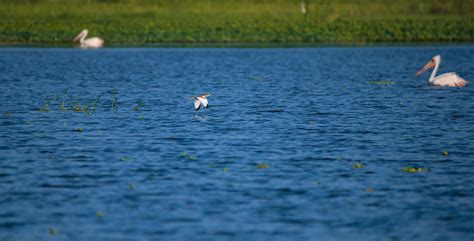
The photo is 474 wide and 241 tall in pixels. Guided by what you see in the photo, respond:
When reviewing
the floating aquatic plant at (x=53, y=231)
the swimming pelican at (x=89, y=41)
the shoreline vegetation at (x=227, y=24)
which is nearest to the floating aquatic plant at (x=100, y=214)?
the floating aquatic plant at (x=53, y=231)

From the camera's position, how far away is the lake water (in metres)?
14.9

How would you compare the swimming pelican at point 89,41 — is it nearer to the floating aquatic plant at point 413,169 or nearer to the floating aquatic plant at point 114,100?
the floating aquatic plant at point 114,100

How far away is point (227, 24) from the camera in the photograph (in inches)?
3164

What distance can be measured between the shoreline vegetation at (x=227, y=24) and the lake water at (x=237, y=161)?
3156 cm

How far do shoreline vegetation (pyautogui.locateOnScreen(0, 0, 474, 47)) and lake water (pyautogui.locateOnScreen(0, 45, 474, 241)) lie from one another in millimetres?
31559

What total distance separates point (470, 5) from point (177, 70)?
6379cm

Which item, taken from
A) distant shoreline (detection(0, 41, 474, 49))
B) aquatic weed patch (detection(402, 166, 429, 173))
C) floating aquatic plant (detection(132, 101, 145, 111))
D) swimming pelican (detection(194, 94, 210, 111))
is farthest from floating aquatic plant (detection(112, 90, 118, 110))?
distant shoreline (detection(0, 41, 474, 49))

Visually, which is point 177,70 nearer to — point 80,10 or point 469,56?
point 469,56

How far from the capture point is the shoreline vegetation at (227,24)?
244 ft

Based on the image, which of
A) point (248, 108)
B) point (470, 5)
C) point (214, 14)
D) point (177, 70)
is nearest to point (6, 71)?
point (177, 70)

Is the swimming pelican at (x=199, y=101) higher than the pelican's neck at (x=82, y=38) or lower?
higher

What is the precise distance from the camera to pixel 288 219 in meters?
15.1

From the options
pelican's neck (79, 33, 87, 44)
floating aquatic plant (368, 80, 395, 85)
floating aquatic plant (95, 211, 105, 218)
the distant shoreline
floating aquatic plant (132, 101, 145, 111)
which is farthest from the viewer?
the distant shoreline

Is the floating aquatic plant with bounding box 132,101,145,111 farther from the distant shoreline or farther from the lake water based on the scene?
the distant shoreline
